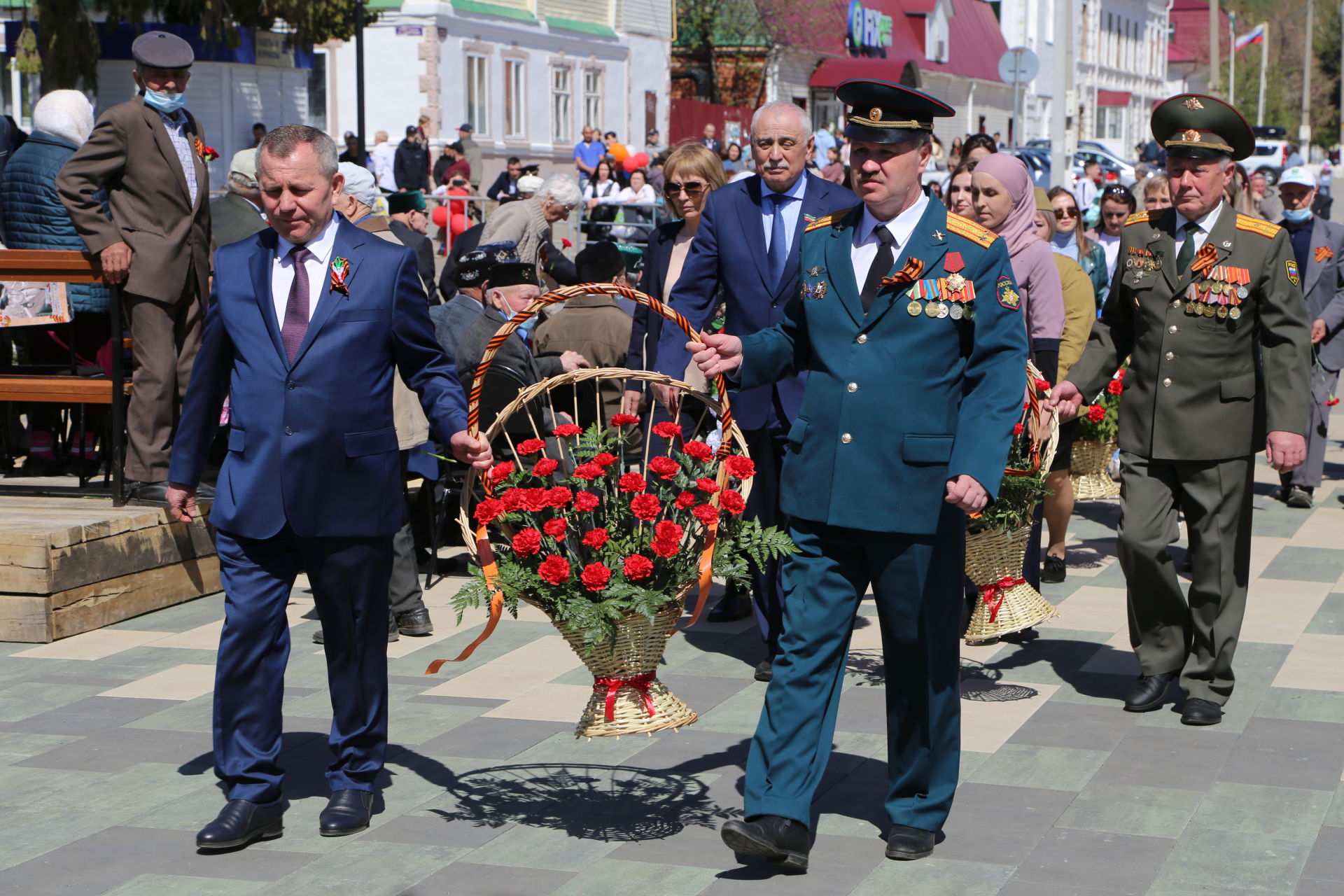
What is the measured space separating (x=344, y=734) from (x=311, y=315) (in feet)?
4.02

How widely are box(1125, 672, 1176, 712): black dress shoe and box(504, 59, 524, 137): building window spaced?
3309 cm

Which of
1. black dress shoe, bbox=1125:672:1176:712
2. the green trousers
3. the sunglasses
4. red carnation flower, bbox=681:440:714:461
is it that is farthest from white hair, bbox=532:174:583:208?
red carnation flower, bbox=681:440:714:461

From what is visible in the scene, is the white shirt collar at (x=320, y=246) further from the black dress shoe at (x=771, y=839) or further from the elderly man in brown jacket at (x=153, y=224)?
the elderly man in brown jacket at (x=153, y=224)

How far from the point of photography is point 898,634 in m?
4.78

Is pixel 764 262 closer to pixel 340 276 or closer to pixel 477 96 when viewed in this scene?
pixel 340 276

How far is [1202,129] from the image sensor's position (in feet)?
20.1

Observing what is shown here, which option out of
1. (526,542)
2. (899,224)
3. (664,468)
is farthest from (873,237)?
(526,542)

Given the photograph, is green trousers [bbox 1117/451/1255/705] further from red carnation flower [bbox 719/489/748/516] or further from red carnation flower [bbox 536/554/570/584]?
red carnation flower [bbox 536/554/570/584]

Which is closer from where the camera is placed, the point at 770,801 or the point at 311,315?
the point at 770,801

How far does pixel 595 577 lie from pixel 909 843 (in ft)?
3.81

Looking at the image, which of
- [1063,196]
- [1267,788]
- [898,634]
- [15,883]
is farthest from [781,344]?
[1063,196]

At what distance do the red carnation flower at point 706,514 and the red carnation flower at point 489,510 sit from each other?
528 millimetres

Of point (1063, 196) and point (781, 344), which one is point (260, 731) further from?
point (1063, 196)

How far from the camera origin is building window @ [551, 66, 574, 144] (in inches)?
1585
